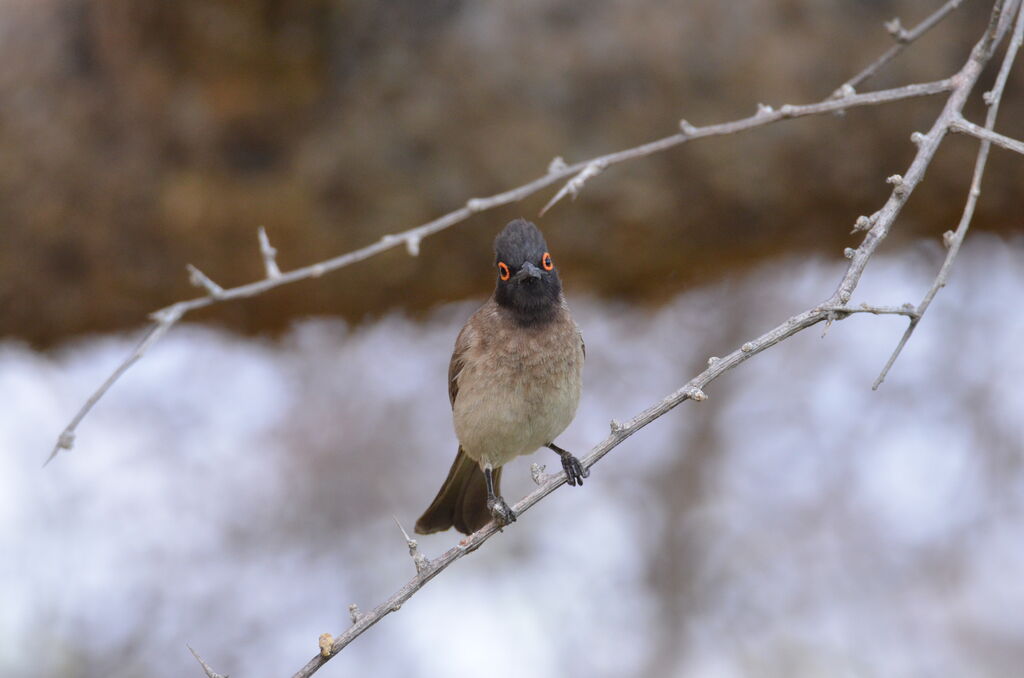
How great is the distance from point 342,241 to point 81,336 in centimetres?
151

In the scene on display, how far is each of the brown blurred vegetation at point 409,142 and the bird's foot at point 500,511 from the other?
1703 millimetres

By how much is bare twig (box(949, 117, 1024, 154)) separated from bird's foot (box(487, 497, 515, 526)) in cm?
147

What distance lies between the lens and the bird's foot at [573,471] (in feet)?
9.62

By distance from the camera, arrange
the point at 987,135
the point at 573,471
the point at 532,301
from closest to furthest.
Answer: the point at 987,135
the point at 573,471
the point at 532,301

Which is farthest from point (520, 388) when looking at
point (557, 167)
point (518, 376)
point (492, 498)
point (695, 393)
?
point (695, 393)

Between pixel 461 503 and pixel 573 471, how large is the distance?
0.93 meters

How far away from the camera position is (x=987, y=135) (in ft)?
7.77

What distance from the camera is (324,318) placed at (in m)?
5.48

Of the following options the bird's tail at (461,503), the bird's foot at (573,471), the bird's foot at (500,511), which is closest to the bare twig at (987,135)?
the bird's foot at (573,471)

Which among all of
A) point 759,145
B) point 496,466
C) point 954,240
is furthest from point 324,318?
point 954,240

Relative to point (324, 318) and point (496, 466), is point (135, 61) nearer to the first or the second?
point (324, 318)

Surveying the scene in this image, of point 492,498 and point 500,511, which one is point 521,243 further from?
point 492,498

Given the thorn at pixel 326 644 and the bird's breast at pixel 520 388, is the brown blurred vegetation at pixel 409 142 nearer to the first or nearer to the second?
the bird's breast at pixel 520 388

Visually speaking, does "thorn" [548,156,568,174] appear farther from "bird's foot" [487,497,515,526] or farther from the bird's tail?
the bird's tail
